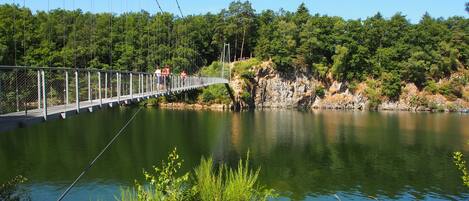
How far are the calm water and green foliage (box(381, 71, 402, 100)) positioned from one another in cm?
2064

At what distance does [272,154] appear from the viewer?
81.6 ft

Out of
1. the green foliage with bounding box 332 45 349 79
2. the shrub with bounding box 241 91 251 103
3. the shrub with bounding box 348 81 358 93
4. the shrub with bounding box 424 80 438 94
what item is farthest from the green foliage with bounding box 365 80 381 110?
the shrub with bounding box 241 91 251 103

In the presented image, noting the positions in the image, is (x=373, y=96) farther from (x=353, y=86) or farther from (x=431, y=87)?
(x=431, y=87)

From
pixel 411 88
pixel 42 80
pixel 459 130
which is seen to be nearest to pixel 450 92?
pixel 411 88

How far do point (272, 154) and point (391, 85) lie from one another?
131 ft

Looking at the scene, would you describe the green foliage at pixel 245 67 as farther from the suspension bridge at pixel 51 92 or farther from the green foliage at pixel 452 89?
the suspension bridge at pixel 51 92

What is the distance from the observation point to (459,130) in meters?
36.8

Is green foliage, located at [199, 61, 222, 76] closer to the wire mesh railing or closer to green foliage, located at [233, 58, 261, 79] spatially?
green foliage, located at [233, 58, 261, 79]

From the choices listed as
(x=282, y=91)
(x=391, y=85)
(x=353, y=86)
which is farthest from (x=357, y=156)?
(x=391, y=85)

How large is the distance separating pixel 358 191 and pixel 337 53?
45.1m

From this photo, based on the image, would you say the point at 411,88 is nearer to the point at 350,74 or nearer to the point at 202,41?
the point at 350,74

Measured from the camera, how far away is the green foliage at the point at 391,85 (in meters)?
60.2

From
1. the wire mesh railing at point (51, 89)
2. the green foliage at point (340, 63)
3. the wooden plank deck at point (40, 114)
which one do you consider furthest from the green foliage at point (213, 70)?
the wooden plank deck at point (40, 114)

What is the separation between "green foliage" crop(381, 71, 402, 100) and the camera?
60.2 metres
